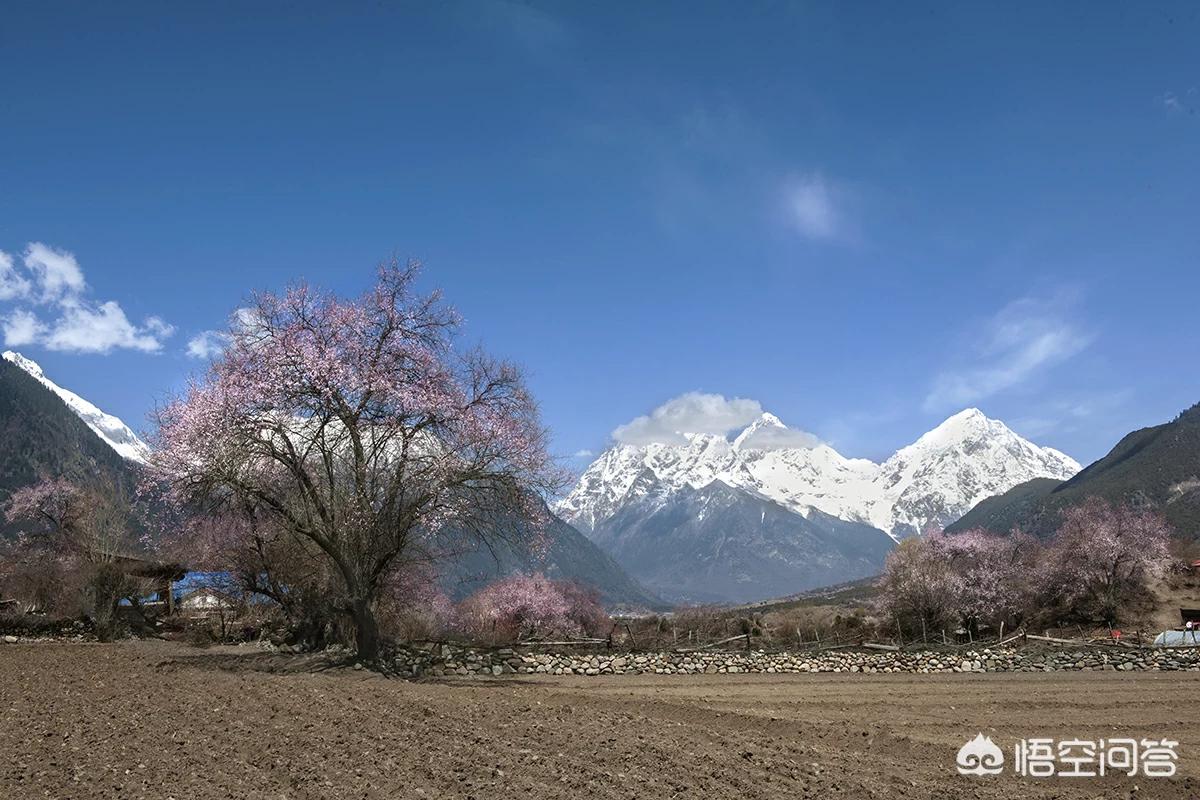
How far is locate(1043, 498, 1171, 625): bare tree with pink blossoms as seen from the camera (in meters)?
48.7

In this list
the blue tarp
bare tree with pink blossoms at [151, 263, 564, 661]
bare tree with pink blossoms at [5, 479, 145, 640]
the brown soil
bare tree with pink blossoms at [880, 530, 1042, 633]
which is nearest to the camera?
the brown soil

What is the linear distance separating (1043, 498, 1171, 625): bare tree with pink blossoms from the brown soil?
31807 mm

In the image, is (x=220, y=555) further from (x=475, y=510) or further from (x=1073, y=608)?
(x=1073, y=608)

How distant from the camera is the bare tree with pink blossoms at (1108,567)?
160ft

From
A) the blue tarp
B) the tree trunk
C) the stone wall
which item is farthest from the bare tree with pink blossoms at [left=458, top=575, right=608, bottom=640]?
the blue tarp

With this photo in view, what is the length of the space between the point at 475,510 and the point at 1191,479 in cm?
19945

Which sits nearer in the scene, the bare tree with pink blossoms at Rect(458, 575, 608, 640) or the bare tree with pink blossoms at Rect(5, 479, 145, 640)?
the bare tree with pink blossoms at Rect(5, 479, 145, 640)

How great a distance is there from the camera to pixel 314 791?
9.16 metres

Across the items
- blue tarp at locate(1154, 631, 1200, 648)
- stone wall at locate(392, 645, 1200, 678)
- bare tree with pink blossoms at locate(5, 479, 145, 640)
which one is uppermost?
bare tree with pink blossoms at locate(5, 479, 145, 640)

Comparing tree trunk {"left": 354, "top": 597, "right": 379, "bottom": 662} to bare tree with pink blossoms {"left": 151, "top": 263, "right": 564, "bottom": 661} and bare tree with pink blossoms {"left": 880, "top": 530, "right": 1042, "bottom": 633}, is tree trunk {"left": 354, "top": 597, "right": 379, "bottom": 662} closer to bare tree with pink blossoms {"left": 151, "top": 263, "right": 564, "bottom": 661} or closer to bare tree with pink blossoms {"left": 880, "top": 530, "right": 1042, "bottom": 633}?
bare tree with pink blossoms {"left": 151, "top": 263, "right": 564, "bottom": 661}

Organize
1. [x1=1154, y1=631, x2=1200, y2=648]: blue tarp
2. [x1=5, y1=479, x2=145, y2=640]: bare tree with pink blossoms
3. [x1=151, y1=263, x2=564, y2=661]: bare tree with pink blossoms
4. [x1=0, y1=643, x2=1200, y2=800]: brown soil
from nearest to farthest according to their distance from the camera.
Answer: [x1=0, y1=643, x2=1200, y2=800]: brown soil, [x1=151, y1=263, x2=564, y2=661]: bare tree with pink blossoms, [x1=1154, y1=631, x2=1200, y2=648]: blue tarp, [x1=5, y1=479, x2=145, y2=640]: bare tree with pink blossoms

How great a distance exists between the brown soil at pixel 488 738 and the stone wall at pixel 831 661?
309 inches

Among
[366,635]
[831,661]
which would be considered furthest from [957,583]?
[366,635]

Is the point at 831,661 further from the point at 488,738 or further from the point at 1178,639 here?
the point at 488,738
